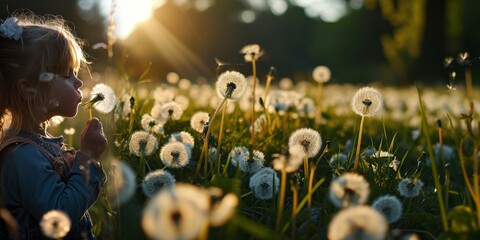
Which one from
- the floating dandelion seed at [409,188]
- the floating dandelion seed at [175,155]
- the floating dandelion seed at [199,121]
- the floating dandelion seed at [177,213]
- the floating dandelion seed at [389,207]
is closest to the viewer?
the floating dandelion seed at [177,213]

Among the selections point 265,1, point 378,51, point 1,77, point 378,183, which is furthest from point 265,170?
point 265,1

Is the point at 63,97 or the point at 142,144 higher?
the point at 63,97

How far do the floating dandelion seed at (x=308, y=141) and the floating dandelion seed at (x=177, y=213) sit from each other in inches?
42.0

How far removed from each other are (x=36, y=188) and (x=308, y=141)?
889 mm

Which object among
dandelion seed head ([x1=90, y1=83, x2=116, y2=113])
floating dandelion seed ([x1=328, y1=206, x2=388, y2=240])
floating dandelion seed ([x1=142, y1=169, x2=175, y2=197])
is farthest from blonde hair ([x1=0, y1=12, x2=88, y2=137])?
floating dandelion seed ([x1=328, y1=206, x2=388, y2=240])

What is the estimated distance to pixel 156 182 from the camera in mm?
1842

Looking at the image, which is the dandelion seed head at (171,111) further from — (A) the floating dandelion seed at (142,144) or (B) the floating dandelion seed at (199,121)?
(A) the floating dandelion seed at (142,144)

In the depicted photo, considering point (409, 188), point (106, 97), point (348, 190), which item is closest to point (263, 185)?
point (409, 188)

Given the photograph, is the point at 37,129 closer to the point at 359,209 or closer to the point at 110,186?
the point at 110,186

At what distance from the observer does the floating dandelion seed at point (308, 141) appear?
2012 mm

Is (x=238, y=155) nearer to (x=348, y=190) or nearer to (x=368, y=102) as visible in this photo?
(x=368, y=102)

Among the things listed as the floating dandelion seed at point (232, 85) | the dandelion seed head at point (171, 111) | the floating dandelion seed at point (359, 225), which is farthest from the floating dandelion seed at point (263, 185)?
the dandelion seed head at point (171, 111)

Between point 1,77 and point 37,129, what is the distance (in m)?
0.23

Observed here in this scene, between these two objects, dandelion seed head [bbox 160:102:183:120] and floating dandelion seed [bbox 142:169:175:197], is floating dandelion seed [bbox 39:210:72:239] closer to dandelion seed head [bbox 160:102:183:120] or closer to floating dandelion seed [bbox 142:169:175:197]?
floating dandelion seed [bbox 142:169:175:197]
